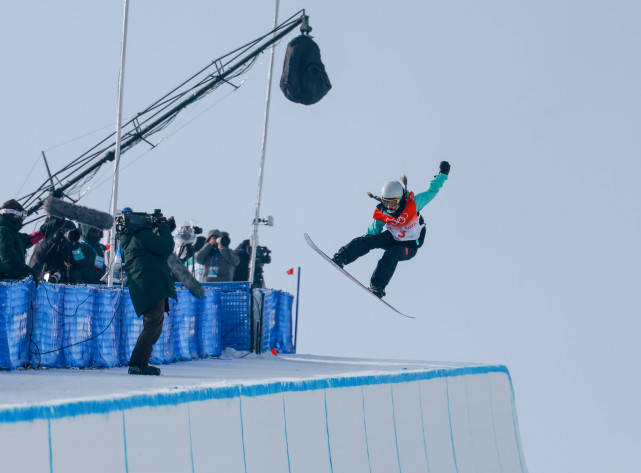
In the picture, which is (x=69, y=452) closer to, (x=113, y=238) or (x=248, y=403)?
(x=248, y=403)

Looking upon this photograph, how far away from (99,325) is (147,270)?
2298 millimetres

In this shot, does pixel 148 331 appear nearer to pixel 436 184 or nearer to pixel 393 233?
pixel 393 233

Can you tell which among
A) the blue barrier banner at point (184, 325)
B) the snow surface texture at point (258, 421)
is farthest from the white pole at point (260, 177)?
the snow surface texture at point (258, 421)

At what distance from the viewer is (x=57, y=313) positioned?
11.1 meters

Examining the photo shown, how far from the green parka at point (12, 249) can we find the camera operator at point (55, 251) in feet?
4.54

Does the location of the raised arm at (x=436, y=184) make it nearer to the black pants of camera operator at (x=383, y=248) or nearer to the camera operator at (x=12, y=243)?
the black pants of camera operator at (x=383, y=248)

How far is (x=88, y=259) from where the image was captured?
1283 cm

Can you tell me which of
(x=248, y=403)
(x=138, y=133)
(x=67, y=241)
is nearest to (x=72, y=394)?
(x=248, y=403)

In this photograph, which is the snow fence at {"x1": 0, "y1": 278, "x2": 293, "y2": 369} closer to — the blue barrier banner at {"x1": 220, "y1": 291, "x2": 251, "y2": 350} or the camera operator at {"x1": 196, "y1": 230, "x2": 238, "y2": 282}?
the blue barrier banner at {"x1": 220, "y1": 291, "x2": 251, "y2": 350}

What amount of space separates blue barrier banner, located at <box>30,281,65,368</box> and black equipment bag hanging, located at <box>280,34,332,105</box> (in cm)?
662

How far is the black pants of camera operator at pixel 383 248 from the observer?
12.9m

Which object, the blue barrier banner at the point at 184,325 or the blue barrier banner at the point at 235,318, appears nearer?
the blue barrier banner at the point at 184,325

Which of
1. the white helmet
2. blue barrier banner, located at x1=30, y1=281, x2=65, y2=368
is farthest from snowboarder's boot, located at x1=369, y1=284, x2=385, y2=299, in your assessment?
blue barrier banner, located at x1=30, y1=281, x2=65, y2=368

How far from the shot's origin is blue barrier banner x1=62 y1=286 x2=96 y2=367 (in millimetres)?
11297
